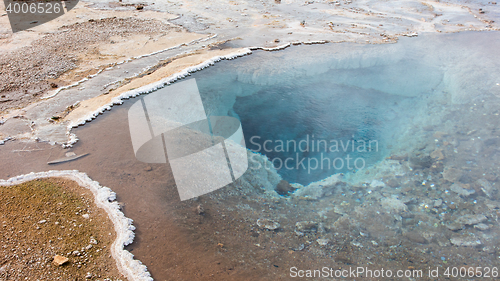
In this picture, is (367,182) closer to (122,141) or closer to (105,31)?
(122,141)

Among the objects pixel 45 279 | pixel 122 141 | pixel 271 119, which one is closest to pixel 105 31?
pixel 122 141

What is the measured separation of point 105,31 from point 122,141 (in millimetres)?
7496

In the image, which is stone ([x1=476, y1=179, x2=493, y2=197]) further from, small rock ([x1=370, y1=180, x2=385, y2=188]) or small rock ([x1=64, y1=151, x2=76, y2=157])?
small rock ([x1=64, y1=151, x2=76, y2=157])

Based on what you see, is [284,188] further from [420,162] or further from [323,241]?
[420,162]

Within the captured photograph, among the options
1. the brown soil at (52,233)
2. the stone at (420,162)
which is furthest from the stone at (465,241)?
the brown soil at (52,233)

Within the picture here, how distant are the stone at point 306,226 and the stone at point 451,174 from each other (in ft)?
9.74

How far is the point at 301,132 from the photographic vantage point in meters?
7.09

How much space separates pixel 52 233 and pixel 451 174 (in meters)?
6.92

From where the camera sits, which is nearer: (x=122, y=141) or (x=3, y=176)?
(x=3, y=176)

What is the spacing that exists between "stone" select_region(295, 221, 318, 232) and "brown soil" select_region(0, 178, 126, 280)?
2629 mm

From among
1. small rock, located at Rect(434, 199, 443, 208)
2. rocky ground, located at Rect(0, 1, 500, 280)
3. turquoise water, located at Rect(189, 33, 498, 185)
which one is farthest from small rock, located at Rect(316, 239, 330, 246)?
small rock, located at Rect(434, 199, 443, 208)

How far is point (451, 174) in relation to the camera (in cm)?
589

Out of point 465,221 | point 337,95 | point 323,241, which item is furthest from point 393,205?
point 337,95

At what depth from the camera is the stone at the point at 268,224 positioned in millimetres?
4750
